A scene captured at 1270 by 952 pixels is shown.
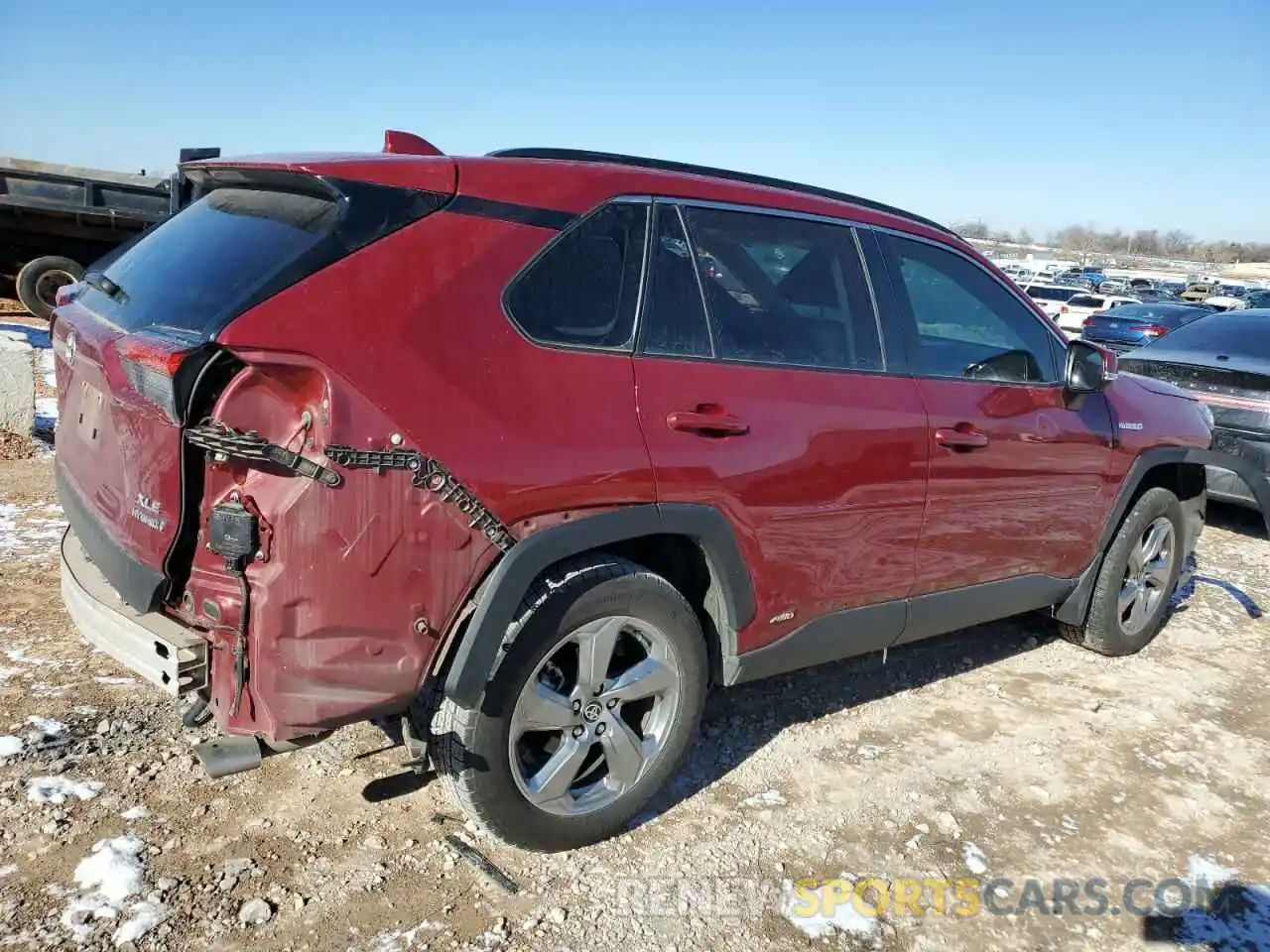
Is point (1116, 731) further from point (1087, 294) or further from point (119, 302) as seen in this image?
point (1087, 294)

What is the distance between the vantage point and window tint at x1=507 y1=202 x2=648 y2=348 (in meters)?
2.65

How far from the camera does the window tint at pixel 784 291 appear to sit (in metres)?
3.07

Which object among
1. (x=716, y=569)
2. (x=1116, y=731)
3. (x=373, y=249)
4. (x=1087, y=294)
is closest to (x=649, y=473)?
(x=716, y=569)

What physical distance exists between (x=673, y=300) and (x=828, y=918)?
1.83 metres

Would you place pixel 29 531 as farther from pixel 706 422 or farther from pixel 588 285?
pixel 706 422

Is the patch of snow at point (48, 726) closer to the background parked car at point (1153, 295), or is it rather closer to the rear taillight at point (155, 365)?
the rear taillight at point (155, 365)

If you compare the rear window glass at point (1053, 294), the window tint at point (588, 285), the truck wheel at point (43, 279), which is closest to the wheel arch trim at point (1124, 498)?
the window tint at point (588, 285)

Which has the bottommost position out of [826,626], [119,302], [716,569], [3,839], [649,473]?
[3,839]

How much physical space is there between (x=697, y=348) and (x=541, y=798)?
1.39m

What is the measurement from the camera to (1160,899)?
303cm

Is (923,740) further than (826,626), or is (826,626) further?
(923,740)

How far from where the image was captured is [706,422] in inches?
113

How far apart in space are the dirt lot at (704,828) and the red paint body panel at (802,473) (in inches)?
26.3

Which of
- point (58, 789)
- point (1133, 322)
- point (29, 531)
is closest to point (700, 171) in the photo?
point (58, 789)
